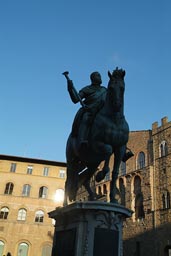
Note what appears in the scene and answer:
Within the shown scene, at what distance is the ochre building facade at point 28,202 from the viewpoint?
37.8 m

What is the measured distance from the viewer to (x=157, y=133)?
32344mm

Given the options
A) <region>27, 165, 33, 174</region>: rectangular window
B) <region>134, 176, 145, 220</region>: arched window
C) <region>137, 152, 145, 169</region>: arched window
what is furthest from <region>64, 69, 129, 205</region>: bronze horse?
<region>27, 165, 33, 174</region>: rectangular window

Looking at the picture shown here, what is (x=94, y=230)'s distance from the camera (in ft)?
14.6

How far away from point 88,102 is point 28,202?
36353mm

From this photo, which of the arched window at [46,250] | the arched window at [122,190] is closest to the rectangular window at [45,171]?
the arched window at [46,250]

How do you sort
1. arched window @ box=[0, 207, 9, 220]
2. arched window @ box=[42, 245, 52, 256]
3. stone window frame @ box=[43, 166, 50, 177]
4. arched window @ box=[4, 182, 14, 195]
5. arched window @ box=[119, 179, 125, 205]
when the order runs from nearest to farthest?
arched window @ box=[119, 179, 125, 205] < arched window @ box=[42, 245, 52, 256] < arched window @ box=[0, 207, 9, 220] < arched window @ box=[4, 182, 14, 195] < stone window frame @ box=[43, 166, 50, 177]

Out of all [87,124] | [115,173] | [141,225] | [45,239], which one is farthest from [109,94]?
[45,239]

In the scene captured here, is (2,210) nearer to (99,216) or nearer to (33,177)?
(33,177)

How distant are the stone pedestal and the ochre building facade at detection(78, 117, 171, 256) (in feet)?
73.9

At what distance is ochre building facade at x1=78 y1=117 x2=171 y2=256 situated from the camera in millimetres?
28109

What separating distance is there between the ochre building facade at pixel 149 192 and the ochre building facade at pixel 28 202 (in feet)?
35.4

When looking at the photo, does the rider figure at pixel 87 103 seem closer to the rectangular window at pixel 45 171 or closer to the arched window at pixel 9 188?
the arched window at pixel 9 188

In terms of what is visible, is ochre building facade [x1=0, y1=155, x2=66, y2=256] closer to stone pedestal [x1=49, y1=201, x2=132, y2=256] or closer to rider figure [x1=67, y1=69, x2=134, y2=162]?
rider figure [x1=67, y1=69, x2=134, y2=162]

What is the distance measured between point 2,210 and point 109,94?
123ft
